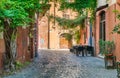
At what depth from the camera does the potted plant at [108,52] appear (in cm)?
1797

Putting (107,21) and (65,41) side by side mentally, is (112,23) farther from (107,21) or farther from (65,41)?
(65,41)

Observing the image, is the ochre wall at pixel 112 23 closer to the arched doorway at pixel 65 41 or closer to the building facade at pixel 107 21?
the building facade at pixel 107 21

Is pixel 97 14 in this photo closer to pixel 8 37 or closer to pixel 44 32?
pixel 8 37

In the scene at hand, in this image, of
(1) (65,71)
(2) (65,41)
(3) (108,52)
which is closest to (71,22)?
(2) (65,41)

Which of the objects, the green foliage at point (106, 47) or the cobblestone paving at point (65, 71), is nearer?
the cobblestone paving at point (65, 71)

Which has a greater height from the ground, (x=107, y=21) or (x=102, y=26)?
(x=107, y=21)

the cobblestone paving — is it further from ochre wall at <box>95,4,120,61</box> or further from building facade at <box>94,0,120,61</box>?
building facade at <box>94,0,120,61</box>

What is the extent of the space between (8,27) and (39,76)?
3505 mm

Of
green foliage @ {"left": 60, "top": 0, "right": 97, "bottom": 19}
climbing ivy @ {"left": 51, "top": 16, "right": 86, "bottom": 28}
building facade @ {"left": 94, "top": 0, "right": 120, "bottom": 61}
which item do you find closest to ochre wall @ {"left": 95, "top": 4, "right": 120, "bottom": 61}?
building facade @ {"left": 94, "top": 0, "right": 120, "bottom": 61}

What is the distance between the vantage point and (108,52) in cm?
1912

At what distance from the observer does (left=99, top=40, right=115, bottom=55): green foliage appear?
19.1 meters

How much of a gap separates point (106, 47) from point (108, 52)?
23.8 inches

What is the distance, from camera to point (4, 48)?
16734mm

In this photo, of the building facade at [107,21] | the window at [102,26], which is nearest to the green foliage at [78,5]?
the building facade at [107,21]
